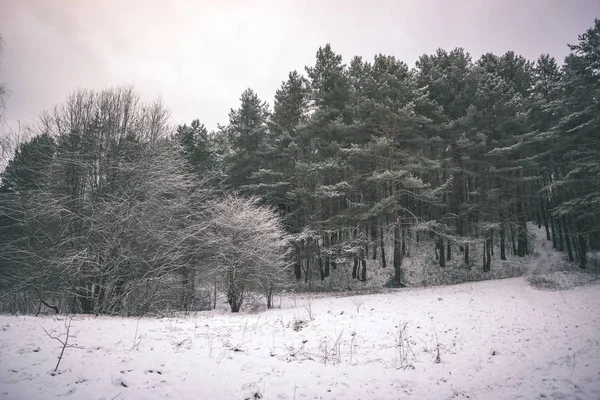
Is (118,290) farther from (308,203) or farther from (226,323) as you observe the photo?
(308,203)

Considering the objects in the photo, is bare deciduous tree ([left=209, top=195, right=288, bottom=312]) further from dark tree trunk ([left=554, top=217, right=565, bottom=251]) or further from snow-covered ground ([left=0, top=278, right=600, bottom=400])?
dark tree trunk ([left=554, top=217, right=565, bottom=251])

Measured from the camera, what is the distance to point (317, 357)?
7.07m

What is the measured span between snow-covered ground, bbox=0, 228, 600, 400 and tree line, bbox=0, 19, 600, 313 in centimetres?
515

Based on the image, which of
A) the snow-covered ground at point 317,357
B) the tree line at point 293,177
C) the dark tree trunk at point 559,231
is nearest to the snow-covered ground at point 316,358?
the snow-covered ground at point 317,357

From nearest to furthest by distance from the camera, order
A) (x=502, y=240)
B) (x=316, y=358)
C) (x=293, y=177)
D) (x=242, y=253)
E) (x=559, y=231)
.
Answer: (x=316, y=358) < (x=242, y=253) < (x=502, y=240) < (x=293, y=177) < (x=559, y=231)

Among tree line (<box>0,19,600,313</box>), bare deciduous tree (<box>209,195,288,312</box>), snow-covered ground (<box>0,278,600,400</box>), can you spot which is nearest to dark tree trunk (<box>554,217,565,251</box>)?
tree line (<box>0,19,600,313</box>)

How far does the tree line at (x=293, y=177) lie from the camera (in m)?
13.4

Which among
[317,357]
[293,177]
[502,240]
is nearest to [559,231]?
[502,240]

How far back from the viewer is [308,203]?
24609 mm

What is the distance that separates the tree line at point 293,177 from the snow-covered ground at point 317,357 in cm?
515

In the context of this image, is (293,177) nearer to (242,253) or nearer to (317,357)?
(242,253)

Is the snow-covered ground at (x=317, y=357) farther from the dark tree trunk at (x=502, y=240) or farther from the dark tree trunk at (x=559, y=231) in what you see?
the dark tree trunk at (x=559, y=231)

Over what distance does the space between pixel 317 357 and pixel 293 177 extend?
63.0 feet

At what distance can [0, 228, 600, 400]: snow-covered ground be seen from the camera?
521 cm
